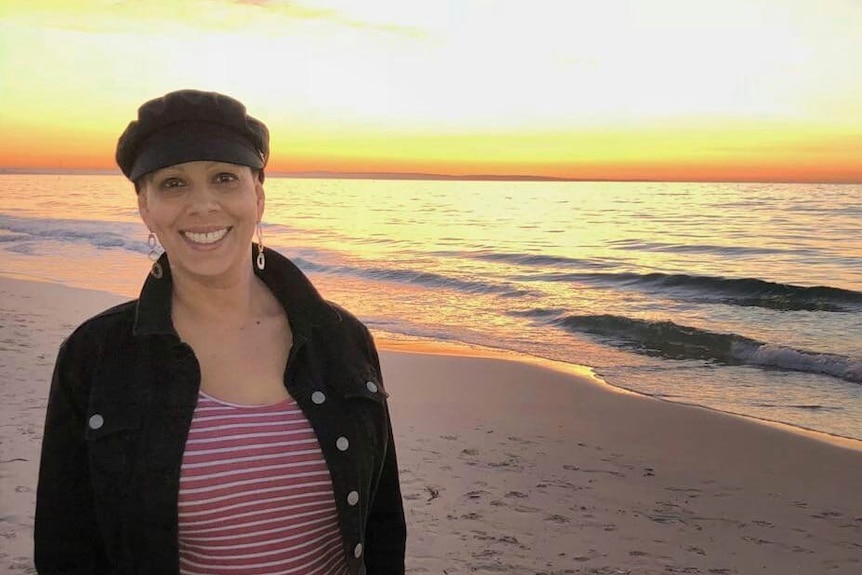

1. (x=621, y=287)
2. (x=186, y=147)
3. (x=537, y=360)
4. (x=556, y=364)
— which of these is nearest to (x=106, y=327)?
(x=186, y=147)

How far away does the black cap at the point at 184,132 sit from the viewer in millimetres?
2010

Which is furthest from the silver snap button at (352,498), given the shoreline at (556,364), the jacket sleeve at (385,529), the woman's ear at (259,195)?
the shoreline at (556,364)

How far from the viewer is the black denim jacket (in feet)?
6.51

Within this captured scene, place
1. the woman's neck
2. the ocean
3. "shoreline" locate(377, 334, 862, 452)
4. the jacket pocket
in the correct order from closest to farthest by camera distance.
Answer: the jacket pocket < the woman's neck < "shoreline" locate(377, 334, 862, 452) < the ocean

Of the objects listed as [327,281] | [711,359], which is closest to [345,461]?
[711,359]

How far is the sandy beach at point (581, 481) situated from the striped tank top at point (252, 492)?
9.81 ft

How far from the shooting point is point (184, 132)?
6.64 feet

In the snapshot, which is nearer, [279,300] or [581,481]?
[279,300]

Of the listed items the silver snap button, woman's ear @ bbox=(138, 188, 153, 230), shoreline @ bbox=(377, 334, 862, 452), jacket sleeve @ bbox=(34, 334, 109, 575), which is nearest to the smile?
woman's ear @ bbox=(138, 188, 153, 230)

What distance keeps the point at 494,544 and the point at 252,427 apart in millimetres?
3573

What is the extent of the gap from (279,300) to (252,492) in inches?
23.8

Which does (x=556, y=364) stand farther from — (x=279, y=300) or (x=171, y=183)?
(x=171, y=183)

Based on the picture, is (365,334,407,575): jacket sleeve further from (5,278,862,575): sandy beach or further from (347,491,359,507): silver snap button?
(5,278,862,575): sandy beach

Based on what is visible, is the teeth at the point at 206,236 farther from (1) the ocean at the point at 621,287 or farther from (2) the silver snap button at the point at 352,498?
(1) the ocean at the point at 621,287
